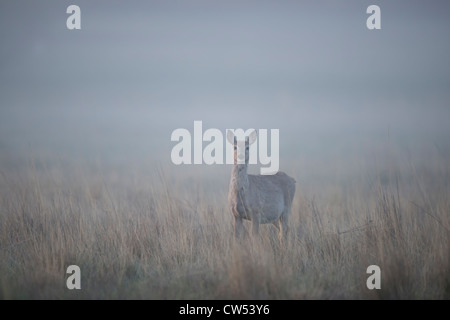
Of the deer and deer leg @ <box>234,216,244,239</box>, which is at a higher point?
the deer

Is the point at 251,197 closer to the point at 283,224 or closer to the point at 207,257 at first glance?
the point at 283,224

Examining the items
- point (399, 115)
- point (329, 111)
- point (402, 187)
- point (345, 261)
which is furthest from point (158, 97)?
point (345, 261)

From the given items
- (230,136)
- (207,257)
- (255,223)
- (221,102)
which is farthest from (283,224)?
(221,102)

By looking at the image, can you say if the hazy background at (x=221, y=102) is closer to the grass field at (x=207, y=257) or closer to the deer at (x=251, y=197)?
the grass field at (x=207, y=257)

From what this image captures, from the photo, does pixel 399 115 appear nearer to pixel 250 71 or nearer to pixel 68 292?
pixel 68 292

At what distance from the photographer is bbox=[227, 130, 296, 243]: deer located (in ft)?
26.7

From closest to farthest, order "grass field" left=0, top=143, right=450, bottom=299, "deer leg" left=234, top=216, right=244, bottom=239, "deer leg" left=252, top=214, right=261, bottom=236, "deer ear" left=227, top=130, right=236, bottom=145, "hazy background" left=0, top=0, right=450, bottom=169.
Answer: "grass field" left=0, top=143, right=450, bottom=299
"deer leg" left=252, top=214, right=261, bottom=236
"deer leg" left=234, top=216, right=244, bottom=239
"deer ear" left=227, top=130, right=236, bottom=145
"hazy background" left=0, top=0, right=450, bottom=169

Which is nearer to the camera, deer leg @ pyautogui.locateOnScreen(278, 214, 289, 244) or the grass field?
the grass field

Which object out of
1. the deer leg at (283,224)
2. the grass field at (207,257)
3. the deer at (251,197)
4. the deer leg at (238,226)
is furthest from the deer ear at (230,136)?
the deer leg at (283,224)

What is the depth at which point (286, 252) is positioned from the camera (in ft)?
23.2

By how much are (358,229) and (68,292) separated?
16.9 feet

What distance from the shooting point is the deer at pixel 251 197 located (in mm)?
8133

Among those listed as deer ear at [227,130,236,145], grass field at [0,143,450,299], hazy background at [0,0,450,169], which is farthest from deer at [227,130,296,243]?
hazy background at [0,0,450,169]

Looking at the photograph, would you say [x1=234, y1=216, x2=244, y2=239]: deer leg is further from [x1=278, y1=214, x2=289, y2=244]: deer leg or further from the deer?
[x1=278, y1=214, x2=289, y2=244]: deer leg
